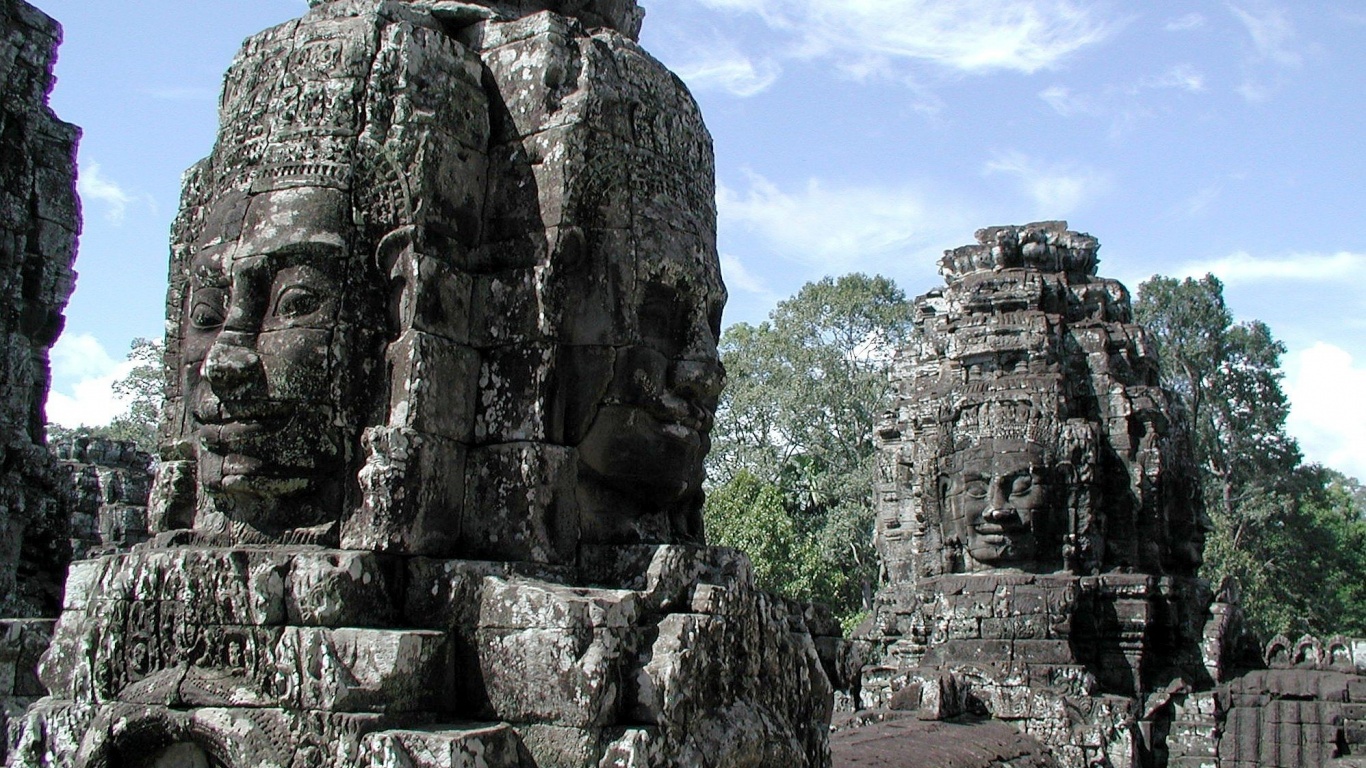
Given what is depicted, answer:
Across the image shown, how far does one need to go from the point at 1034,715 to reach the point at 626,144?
7.21 m

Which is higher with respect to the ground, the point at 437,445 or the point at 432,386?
the point at 432,386

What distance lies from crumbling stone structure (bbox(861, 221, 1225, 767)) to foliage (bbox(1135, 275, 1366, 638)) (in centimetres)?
2038

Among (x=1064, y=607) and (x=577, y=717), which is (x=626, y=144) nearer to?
(x=577, y=717)

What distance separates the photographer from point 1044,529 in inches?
459

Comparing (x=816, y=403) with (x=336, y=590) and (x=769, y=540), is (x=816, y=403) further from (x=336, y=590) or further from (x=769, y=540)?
(x=336, y=590)

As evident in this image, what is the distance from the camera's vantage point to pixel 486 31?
5.03 meters

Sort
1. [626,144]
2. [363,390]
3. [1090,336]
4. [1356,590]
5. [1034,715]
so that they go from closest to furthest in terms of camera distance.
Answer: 1. [363,390]
2. [626,144]
3. [1034,715]
4. [1090,336]
5. [1356,590]

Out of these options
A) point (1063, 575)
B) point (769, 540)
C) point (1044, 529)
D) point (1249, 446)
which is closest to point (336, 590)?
point (1063, 575)

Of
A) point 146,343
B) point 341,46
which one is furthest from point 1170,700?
point 146,343

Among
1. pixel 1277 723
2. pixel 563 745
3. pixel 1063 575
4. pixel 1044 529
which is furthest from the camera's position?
pixel 1044 529

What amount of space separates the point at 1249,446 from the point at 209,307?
33583 millimetres

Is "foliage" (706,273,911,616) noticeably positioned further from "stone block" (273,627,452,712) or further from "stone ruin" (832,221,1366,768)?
"stone block" (273,627,452,712)

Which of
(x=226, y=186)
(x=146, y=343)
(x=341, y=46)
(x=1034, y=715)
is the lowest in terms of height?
(x=1034, y=715)

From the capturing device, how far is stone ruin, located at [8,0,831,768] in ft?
12.8
